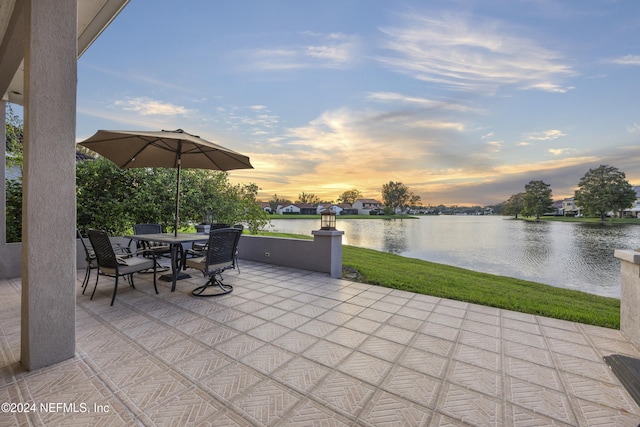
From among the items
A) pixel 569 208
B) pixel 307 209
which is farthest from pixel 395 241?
pixel 569 208

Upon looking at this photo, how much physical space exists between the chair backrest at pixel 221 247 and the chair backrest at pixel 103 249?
1253 millimetres

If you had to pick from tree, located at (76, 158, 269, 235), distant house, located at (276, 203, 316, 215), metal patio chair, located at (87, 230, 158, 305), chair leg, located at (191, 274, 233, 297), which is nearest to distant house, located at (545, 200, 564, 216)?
distant house, located at (276, 203, 316, 215)

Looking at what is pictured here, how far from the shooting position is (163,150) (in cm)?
490

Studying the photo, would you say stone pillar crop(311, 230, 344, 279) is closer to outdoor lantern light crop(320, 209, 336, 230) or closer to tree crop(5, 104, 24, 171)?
outdoor lantern light crop(320, 209, 336, 230)

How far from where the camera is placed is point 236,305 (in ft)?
12.3

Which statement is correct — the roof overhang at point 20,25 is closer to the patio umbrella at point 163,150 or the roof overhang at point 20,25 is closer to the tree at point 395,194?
the patio umbrella at point 163,150

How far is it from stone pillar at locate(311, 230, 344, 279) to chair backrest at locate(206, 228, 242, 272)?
6.03 feet

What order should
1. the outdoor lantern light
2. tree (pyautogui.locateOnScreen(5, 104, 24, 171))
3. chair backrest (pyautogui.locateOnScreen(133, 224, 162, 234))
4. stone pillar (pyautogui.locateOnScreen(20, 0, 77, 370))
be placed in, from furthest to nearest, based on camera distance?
tree (pyautogui.locateOnScreen(5, 104, 24, 171)) < the outdoor lantern light < chair backrest (pyautogui.locateOnScreen(133, 224, 162, 234)) < stone pillar (pyautogui.locateOnScreen(20, 0, 77, 370))

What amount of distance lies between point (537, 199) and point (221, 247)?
65.4 meters

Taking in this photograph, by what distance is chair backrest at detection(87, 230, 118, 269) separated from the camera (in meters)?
3.65

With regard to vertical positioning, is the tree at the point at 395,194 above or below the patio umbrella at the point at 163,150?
above

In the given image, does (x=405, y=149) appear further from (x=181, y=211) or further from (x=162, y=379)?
(x=162, y=379)

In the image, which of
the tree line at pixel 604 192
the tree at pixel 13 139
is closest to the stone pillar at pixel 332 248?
the tree at pixel 13 139

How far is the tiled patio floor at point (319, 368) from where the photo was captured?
171 cm
